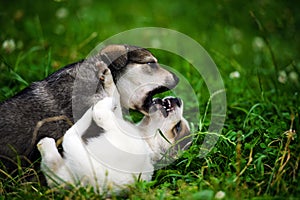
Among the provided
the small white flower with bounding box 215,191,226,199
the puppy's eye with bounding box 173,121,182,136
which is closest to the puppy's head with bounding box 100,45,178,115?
the puppy's eye with bounding box 173,121,182,136

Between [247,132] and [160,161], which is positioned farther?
[247,132]

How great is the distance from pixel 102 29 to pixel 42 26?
2.75 feet

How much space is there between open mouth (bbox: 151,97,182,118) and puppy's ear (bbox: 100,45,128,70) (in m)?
0.41

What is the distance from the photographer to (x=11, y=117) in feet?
12.1

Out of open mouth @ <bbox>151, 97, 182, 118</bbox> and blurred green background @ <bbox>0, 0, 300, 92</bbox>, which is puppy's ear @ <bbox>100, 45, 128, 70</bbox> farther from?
blurred green background @ <bbox>0, 0, 300, 92</bbox>

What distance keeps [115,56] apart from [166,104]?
0.56 meters

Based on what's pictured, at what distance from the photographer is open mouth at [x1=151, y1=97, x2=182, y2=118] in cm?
388

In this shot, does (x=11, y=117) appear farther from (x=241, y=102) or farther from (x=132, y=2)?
(x=132, y=2)

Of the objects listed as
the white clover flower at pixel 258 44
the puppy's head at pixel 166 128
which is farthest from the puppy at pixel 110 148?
the white clover flower at pixel 258 44

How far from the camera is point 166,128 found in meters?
3.81

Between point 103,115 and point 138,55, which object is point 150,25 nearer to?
point 138,55

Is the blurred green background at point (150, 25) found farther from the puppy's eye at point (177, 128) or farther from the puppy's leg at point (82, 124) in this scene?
the puppy's eye at point (177, 128)

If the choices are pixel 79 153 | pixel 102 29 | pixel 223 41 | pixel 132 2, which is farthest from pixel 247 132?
pixel 132 2

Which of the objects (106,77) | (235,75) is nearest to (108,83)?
(106,77)
